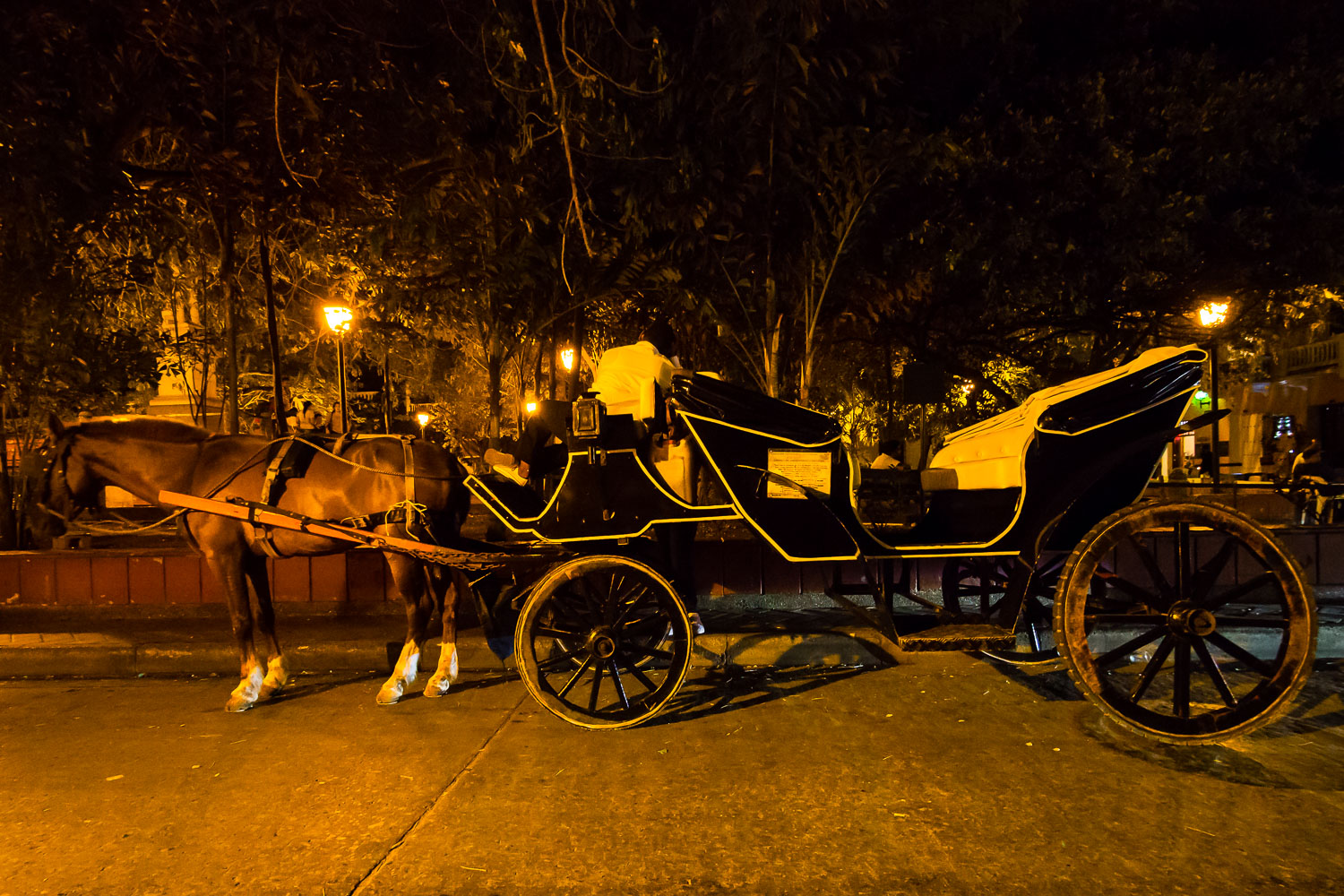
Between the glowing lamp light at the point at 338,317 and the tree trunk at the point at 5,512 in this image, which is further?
the glowing lamp light at the point at 338,317

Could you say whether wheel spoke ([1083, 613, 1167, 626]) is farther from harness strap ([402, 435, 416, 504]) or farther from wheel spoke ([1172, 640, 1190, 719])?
harness strap ([402, 435, 416, 504])

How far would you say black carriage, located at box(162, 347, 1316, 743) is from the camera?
137 inches

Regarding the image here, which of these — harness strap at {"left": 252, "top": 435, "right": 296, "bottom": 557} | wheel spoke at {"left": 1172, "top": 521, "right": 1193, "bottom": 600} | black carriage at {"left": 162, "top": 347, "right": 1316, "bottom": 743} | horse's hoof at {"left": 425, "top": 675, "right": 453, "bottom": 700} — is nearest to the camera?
black carriage at {"left": 162, "top": 347, "right": 1316, "bottom": 743}

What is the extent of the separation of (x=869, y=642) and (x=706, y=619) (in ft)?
4.96

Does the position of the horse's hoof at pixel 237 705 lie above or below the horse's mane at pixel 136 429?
below

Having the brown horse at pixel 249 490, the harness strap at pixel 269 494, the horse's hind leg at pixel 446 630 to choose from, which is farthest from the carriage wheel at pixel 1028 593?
the harness strap at pixel 269 494

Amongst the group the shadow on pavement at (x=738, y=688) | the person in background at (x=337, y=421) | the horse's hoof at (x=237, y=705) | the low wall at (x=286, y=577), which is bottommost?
the shadow on pavement at (x=738, y=688)

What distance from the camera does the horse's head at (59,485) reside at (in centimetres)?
469

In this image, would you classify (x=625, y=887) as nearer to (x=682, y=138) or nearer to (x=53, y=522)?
(x=53, y=522)

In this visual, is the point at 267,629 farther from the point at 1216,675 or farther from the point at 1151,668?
the point at 1216,675

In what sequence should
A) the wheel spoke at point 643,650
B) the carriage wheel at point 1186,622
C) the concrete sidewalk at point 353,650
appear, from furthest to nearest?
1. the concrete sidewalk at point 353,650
2. the wheel spoke at point 643,650
3. the carriage wheel at point 1186,622

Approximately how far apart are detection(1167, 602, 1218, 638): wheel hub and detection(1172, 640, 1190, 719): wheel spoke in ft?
0.19

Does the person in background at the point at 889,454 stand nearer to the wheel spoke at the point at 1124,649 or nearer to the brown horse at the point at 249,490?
the wheel spoke at the point at 1124,649

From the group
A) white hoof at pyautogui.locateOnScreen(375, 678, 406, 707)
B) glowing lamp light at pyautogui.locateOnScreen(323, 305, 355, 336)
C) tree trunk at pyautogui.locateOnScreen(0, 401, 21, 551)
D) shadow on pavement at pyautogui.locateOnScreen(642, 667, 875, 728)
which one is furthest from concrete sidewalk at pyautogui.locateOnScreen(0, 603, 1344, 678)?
glowing lamp light at pyautogui.locateOnScreen(323, 305, 355, 336)
